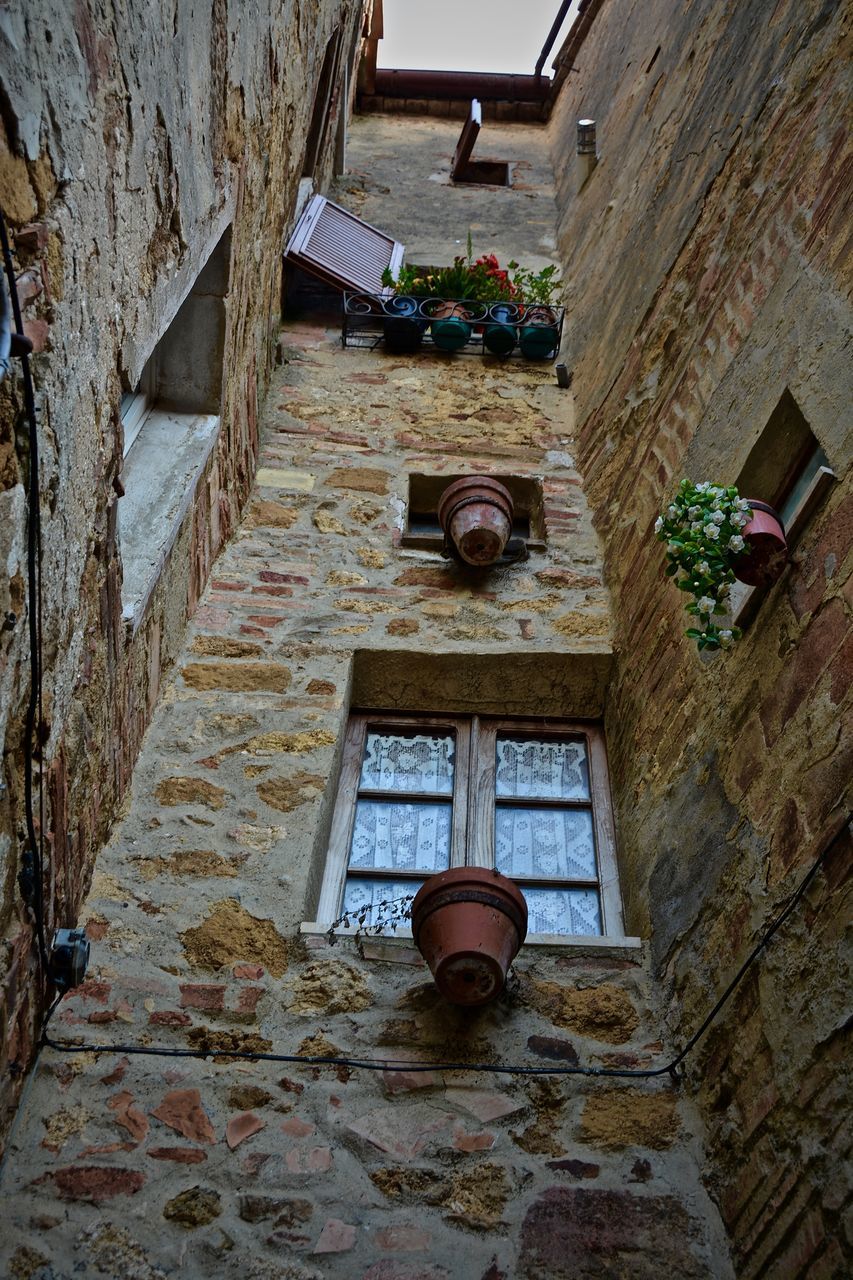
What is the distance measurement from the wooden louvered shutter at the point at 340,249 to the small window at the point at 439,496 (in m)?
1.53

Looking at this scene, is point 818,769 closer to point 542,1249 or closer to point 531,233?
point 542,1249

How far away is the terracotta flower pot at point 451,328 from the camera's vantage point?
18.3 feet

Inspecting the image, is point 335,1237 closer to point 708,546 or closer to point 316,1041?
point 316,1041

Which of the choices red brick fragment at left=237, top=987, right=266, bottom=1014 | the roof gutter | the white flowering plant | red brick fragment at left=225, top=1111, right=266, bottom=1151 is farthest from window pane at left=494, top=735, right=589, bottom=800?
the roof gutter

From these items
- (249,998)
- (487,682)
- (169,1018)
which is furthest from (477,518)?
(169,1018)

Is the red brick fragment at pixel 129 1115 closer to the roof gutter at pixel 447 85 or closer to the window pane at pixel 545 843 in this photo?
the window pane at pixel 545 843

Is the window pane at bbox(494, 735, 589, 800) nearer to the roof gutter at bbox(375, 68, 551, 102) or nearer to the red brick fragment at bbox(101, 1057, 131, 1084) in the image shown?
the red brick fragment at bbox(101, 1057, 131, 1084)

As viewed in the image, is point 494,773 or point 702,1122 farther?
point 494,773

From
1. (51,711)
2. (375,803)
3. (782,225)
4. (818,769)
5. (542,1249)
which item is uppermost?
(782,225)

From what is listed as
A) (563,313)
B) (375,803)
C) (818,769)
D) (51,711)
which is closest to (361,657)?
(375,803)

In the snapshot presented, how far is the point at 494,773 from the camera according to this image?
143 inches

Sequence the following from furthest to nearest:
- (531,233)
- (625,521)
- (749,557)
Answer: (531,233)
(625,521)
(749,557)

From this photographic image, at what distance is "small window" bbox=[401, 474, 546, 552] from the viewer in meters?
4.71

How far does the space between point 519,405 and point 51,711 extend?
11.3 ft
